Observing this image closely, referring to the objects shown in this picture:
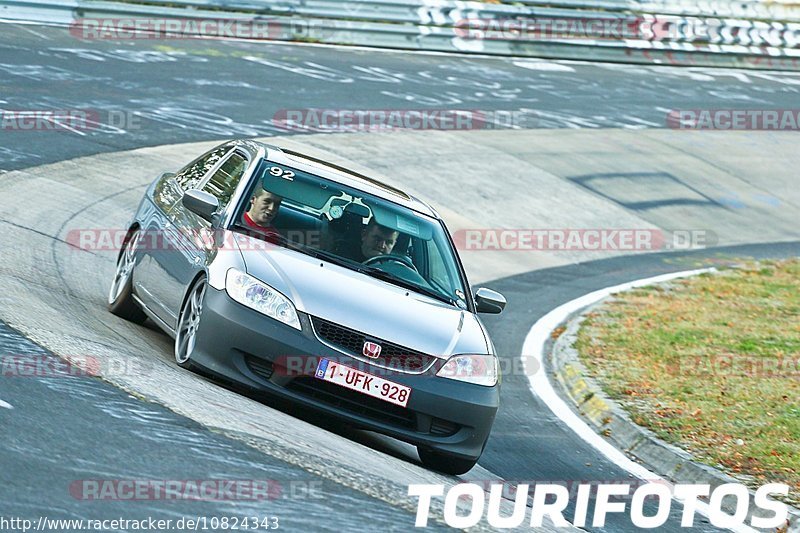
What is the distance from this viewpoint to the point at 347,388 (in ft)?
23.8

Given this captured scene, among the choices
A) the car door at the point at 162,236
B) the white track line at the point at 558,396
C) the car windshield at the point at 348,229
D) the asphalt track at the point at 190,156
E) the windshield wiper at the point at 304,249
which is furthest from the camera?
the white track line at the point at 558,396

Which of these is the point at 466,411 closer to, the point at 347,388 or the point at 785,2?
the point at 347,388

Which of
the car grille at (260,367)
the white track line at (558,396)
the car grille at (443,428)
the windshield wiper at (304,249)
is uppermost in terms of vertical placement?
the windshield wiper at (304,249)

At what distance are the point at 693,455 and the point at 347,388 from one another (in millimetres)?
2925

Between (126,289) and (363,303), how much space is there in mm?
2559

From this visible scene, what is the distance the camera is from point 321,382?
7246mm

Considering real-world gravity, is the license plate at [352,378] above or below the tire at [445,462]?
above

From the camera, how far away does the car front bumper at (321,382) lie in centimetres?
724

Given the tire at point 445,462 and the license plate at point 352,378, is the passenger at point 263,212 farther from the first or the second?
the tire at point 445,462

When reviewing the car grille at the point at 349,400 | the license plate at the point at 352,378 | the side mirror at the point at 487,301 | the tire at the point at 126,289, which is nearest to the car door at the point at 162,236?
the tire at the point at 126,289

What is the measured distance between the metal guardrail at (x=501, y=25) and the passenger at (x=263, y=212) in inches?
632

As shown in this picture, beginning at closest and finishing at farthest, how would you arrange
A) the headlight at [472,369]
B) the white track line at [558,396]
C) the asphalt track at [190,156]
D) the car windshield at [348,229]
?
the asphalt track at [190,156]
the headlight at [472,369]
the car windshield at [348,229]
the white track line at [558,396]

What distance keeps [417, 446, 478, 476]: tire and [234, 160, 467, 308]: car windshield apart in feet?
3.63

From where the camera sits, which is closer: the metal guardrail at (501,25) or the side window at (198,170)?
the side window at (198,170)
